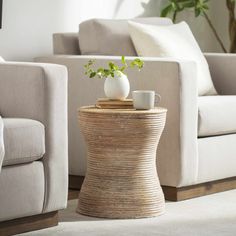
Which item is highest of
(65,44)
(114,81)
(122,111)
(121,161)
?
(65,44)

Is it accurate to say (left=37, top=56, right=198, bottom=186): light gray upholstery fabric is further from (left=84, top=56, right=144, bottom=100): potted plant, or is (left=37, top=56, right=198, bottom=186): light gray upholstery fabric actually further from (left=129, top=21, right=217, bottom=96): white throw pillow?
(left=129, top=21, right=217, bottom=96): white throw pillow

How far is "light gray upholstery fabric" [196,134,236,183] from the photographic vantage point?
163 inches

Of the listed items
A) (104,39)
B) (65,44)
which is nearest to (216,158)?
(104,39)

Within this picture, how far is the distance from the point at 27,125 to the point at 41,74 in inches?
9.8

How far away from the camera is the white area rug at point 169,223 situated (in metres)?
3.36

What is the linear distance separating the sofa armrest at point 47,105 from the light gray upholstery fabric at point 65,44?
109cm

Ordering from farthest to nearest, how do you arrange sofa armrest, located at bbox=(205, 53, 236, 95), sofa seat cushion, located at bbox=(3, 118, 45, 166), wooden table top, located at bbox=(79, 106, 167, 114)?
sofa armrest, located at bbox=(205, 53, 236, 95) < wooden table top, located at bbox=(79, 106, 167, 114) < sofa seat cushion, located at bbox=(3, 118, 45, 166)

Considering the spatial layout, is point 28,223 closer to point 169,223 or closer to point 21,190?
point 21,190

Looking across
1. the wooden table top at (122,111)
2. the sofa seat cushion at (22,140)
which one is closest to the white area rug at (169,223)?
the sofa seat cushion at (22,140)

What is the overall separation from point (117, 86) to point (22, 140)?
0.73m

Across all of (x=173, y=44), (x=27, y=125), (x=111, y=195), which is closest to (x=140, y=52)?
(x=173, y=44)

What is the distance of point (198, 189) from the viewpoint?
422 centimetres

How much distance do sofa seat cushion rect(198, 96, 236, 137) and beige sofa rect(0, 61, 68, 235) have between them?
0.92 metres

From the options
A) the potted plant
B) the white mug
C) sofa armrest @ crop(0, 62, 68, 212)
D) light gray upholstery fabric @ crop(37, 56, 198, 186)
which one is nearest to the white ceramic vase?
the potted plant
